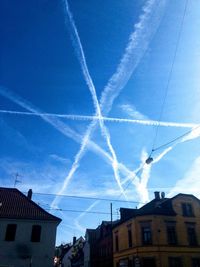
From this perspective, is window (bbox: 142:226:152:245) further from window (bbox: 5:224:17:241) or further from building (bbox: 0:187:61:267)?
window (bbox: 5:224:17:241)

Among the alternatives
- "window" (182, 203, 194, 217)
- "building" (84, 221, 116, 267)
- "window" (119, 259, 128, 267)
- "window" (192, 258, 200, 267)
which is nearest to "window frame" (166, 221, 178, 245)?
"window" (182, 203, 194, 217)

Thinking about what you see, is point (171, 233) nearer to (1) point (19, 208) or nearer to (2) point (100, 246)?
(1) point (19, 208)

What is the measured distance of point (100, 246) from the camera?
49469 mm

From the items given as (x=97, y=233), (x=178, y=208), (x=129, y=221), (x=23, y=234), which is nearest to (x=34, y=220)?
(x=23, y=234)

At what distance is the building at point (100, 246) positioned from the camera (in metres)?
44.4

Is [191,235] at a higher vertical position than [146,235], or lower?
higher

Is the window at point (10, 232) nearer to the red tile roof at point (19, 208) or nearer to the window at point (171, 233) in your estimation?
the red tile roof at point (19, 208)

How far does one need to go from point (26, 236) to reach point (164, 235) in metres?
15.4

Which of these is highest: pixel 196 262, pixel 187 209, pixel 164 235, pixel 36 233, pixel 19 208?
pixel 187 209

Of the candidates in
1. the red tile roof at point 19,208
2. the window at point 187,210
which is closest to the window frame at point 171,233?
the window at point 187,210

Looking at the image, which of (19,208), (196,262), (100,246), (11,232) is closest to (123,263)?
(196,262)

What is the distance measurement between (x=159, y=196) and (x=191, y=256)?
9307 millimetres

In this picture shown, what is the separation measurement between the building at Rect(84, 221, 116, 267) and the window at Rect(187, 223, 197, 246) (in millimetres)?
11550

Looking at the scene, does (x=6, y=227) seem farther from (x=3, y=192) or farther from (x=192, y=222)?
(x=192, y=222)
